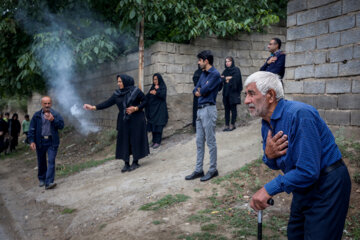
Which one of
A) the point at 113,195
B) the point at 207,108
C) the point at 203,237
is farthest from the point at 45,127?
the point at 203,237

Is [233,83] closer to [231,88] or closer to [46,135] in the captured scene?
[231,88]

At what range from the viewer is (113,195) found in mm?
5594

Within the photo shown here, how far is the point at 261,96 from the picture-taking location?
7.02 feet

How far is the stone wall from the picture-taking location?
966cm

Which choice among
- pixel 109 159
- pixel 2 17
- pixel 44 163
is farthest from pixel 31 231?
pixel 2 17

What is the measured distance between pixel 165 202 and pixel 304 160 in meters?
3.14

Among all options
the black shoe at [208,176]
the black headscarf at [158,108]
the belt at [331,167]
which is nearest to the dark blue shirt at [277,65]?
the black shoe at [208,176]

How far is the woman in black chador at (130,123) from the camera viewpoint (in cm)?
693

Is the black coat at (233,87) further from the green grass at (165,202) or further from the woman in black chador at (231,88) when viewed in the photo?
the green grass at (165,202)

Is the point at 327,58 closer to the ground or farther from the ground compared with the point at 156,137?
farther from the ground

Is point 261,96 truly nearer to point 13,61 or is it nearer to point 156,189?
point 156,189

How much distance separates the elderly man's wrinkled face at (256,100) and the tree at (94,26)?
7.17 metres

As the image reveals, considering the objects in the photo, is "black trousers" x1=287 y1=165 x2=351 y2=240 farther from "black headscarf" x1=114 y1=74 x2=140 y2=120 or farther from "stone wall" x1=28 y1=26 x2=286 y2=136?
"stone wall" x1=28 y1=26 x2=286 y2=136

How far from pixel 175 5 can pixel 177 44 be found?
1231mm
